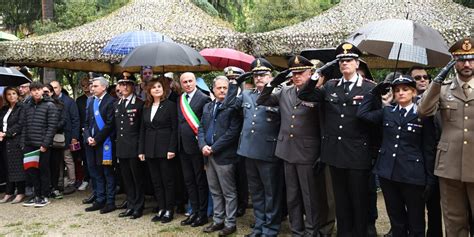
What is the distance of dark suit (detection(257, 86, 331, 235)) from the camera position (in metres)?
4.29

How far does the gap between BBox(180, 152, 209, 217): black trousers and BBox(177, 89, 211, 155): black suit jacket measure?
0.37ft

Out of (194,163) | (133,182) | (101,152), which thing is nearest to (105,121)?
(101,152)

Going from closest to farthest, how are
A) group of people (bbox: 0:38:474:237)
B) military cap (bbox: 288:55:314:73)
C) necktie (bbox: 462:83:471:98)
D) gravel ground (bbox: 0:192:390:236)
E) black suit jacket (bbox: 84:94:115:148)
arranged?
1. necktie (bbox: 462:83:471:98)
2. group of people (bbox: 0:38:474:237)
3. military cap (bbox: 288:55:314:73)
4. gravel ground (bbox: 0:192:390:236)
5. black suit jacket (bbox: 84:94:115:148)

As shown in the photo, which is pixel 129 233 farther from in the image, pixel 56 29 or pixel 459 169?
pixel 56 29

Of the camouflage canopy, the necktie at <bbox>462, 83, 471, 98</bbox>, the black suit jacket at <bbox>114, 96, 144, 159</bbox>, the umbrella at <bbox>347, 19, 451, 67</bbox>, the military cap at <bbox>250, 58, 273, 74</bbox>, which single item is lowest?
the black suit jacket at <bbox>114, 96, 144, 159</bbox>

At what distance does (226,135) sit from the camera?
486 centimetres

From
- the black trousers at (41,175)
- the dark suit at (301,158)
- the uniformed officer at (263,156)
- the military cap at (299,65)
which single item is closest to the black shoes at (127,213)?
the black trousers at (41,175)

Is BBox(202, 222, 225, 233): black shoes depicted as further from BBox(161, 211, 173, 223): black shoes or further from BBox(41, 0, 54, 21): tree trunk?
BBox(41, 0, 54, 21): tree trunk

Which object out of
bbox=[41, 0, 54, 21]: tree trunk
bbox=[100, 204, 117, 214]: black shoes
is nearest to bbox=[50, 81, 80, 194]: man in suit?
bbox=[100, 204, 117, 214]: black shoes

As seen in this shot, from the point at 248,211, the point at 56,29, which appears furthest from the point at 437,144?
the point at 56,29

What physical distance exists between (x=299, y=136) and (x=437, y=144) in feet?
3.93

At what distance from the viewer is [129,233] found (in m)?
5.13

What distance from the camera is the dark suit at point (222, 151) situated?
4.88 meters

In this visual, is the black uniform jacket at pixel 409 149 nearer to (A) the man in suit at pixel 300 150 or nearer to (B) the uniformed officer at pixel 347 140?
(B) the uniformed officer at pixel 347 140
